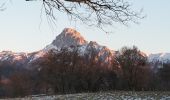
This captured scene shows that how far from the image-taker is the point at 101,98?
3338 cm

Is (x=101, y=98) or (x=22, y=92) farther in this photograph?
(x=22, y=92)

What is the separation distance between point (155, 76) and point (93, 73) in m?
21.2

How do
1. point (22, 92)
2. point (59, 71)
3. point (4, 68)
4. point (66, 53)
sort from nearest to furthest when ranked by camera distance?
point (59, 71) < point (66, 53) < point (22, 92) < point (4, 68)

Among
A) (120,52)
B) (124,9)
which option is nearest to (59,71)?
(120,52)

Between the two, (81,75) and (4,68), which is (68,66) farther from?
(4,68)

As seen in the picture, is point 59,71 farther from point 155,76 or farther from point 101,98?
point 101,98

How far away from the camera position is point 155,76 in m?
100

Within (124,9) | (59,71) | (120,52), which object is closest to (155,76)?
(120,52)

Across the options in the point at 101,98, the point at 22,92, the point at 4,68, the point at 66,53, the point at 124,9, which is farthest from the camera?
the point at 4,68

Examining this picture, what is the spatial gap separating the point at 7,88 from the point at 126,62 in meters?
37.3

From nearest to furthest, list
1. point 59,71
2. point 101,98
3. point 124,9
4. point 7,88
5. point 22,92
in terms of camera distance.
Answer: point 124,9, point 101,98, point 59,71, point 22,92, point 7,88

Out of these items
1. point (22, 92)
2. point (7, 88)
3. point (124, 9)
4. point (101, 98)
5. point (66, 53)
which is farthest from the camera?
point (7, 88)

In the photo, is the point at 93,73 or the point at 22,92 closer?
the point at 93,73

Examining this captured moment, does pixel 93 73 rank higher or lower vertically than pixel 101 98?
higher
